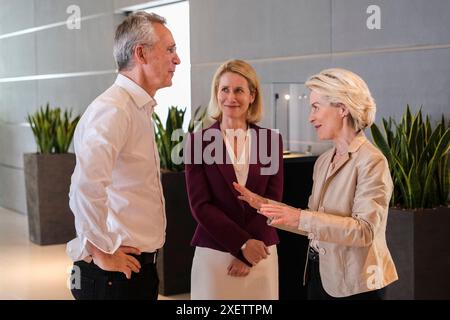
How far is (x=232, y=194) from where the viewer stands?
319 cm

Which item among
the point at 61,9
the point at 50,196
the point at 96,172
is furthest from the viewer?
the point at 61,9

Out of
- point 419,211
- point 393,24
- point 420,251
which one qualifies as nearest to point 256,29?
point 393,24

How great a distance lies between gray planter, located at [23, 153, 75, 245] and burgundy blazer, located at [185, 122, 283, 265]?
4.36m

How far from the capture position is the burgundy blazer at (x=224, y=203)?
A: 3146 mm

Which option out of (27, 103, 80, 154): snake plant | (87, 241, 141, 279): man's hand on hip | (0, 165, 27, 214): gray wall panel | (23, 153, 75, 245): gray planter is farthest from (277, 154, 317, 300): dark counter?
(0, 165, 27, 214): gray wall panel

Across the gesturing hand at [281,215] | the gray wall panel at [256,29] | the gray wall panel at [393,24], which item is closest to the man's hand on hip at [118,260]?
the gesturing hand at [281,215]

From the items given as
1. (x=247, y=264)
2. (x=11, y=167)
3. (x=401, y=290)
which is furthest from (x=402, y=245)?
(x=11, y=167)

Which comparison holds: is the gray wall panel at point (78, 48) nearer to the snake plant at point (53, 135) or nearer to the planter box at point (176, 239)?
the snake plant at point (53, 135)

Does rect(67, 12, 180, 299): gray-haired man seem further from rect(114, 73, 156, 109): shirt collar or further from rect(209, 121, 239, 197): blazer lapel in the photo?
rect(209, 121, 239, 197): blazer lapel

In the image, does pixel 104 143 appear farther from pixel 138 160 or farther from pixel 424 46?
pixel 424 46

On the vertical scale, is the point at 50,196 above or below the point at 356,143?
below

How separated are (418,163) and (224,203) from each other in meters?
1.24

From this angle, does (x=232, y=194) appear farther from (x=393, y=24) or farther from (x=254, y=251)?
(x=393, y=24)

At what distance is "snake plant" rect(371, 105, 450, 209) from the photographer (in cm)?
387
